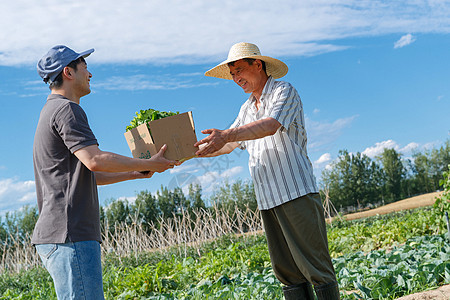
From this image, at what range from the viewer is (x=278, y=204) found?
2.52m

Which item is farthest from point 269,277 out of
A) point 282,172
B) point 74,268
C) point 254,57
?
point 74,268

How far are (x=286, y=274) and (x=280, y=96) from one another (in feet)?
3.55

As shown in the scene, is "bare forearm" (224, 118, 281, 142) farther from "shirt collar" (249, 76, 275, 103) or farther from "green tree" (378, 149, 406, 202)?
"green tree" (378, 149, 406, 202)

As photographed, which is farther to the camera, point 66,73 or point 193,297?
point 193,297

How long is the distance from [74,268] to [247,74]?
153cm

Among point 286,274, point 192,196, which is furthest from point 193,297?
point 192,196

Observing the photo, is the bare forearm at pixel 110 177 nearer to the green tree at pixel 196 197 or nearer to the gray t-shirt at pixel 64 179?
the gray t-shirt at pixel 64 179

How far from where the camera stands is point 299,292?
2627mm

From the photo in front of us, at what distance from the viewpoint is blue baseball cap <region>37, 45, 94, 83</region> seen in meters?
2.01

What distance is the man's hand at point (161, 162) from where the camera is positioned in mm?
2248

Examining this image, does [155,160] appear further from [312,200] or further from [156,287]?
[156,287]

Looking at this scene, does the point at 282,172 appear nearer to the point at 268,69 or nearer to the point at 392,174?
the point at 268,69

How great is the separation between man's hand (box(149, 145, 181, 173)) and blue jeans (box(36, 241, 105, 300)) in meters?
0.54

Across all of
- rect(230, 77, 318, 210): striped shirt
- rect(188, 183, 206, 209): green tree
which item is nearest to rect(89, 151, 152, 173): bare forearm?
rect(230, 77, 318, 210): striped shirt
